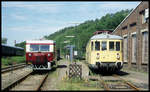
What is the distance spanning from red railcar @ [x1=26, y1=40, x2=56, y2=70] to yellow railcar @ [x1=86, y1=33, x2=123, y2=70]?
4381 mm

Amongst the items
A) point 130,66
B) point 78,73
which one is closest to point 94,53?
point 78,73

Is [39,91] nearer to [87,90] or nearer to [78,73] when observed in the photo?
[87,90]

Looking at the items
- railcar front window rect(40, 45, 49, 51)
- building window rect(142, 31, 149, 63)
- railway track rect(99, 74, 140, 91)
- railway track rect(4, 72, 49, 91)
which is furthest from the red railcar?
building window rect(142, 31, 149, 63)

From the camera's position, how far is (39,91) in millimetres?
10633

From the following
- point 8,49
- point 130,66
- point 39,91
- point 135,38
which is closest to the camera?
point 39,91

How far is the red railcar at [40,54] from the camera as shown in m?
19.8

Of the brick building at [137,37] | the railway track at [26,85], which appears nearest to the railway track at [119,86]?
the railway track at [26,85]

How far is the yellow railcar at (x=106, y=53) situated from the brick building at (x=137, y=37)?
398cm

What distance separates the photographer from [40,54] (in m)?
20.0

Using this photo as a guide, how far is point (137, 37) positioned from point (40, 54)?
365 inches

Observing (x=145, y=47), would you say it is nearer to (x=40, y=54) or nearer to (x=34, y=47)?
(x=40, y=54)

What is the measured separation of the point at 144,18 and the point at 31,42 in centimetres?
1017

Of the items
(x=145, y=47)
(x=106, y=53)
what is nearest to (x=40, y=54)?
(x=106, y=53)

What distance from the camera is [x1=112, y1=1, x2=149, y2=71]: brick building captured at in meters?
20.4
